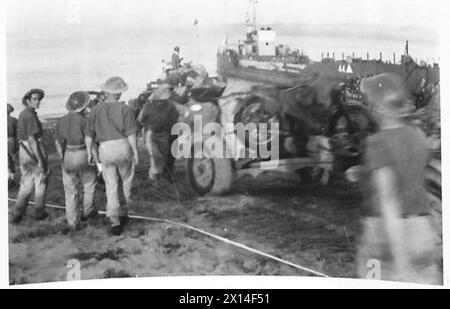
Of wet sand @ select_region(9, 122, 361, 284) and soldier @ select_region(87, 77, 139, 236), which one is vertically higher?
soldier @ select_region(87, 77, 139, 236)

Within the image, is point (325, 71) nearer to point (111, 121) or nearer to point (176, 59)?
point (176, 59)

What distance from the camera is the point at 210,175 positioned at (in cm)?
590

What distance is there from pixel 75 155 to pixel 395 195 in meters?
2.78

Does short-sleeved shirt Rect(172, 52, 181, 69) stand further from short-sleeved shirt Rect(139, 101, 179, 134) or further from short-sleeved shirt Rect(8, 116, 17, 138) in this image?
short-sleeved shirt Rect(8, 116, 17, 138)

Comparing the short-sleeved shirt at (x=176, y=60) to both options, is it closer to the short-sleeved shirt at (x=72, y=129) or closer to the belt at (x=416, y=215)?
the short-sleeved shirt at (x=72, y=129)

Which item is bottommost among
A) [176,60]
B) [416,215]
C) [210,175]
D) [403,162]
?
[416,215]

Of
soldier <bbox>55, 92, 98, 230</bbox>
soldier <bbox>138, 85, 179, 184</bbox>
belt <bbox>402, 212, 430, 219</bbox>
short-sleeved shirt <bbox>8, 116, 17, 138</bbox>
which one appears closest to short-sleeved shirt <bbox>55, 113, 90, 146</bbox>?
soldier <bbox>55, 92, 98, 230</bbox>

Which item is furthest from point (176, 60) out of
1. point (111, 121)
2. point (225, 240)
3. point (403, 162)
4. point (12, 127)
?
point (403, 162)

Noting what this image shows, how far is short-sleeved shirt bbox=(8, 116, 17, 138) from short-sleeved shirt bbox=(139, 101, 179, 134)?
107 centimetres

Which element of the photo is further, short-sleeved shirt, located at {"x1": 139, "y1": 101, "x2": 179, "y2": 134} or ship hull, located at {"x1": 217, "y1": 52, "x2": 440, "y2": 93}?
short-sleeved shirt, located at {"x1": 139, "y1": 101, "x2": 179, "y2": 134}

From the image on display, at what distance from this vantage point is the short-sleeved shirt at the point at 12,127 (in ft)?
18.8

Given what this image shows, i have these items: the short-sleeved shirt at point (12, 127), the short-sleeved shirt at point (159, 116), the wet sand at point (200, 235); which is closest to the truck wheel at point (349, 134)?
the wet sand at point (200, 235)

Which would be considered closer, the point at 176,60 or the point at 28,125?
the point at 28,125

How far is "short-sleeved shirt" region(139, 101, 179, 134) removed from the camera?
5883 mm
